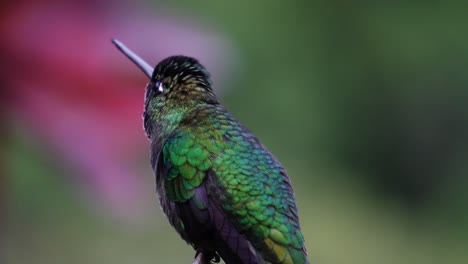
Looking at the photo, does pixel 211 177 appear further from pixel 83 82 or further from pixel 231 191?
pixel 83 82

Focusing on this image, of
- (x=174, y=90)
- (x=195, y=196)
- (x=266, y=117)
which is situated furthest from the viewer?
(x=266, y=117)

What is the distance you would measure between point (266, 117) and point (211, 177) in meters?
5.16

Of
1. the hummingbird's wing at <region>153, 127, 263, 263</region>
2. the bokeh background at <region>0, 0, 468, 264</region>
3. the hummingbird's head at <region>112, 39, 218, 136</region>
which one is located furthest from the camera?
the bokeh background at <region>0, 0, 468, 264</region>

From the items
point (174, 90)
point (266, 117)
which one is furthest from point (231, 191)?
point (266, 117)

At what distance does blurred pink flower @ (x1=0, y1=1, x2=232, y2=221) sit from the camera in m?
1.79

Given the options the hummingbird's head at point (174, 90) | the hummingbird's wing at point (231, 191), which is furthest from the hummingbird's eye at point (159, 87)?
the hummingbird's wing at point (231, 191)

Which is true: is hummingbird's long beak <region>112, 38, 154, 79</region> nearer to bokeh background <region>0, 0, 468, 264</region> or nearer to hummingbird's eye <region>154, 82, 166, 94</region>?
hummingbird's eye <region>154, 82, 166, 94</region>

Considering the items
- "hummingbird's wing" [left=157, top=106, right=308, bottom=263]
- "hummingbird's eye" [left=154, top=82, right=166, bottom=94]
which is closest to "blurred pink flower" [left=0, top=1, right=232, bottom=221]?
"hummingbird's eye" [left=154, top=82, right=166, bottom=94]

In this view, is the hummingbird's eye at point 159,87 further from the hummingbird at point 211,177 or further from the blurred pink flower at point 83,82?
the blurred pink flower at point 83,82

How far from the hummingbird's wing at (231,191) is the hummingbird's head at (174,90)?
5 centimetres

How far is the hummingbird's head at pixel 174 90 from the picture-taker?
174 cm

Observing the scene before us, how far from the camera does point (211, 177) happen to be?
1590 millimetres

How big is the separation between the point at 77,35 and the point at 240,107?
185 inches

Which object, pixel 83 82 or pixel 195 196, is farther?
pixel 83 82
